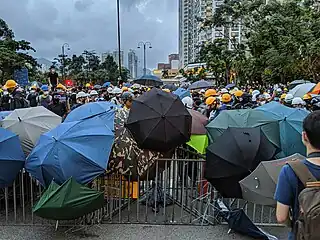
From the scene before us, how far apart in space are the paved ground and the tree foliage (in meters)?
20.5

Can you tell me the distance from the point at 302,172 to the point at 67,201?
11.2 feet

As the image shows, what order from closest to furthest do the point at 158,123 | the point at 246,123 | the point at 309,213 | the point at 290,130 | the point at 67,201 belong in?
the point at 309,213 < the point at 67,201 < the point at 158,123 < the point at 290,130 < the point at 246,123

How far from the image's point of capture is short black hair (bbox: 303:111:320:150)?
2736mm

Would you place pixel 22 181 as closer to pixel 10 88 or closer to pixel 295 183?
pixel 295 183

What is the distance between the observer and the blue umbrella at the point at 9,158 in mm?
5914

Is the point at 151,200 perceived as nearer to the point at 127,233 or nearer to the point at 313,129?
the point at 127,233

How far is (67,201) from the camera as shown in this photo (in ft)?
17.6

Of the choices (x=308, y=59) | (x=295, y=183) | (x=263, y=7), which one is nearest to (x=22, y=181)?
(x=295, y=183)

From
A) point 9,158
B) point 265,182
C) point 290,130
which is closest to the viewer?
point 265,182

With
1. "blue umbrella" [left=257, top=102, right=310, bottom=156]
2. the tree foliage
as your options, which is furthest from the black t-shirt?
the tree foliage

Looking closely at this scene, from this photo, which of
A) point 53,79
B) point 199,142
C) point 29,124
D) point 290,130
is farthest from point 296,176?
point 53,79

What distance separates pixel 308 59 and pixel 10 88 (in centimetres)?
2023

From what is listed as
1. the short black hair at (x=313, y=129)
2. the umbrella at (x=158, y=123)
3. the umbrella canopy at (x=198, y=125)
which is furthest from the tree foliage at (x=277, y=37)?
the short black hair at (x=313, y=129)

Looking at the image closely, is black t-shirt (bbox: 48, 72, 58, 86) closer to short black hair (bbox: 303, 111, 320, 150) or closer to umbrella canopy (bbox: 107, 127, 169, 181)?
umbrella canopy (bbox: 107, 127, 169, 181)
